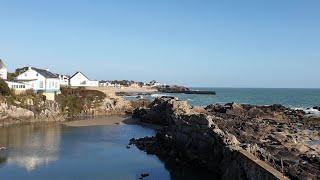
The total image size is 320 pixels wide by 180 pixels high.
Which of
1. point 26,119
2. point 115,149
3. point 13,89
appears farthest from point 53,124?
point 115,149

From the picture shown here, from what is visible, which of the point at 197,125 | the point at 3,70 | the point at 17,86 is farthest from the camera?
the point at 3,70

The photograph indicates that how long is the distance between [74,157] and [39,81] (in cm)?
3989

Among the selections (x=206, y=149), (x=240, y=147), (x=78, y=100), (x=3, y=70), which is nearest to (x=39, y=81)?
(x=78, y=100)

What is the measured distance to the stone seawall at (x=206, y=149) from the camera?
21.3 metres

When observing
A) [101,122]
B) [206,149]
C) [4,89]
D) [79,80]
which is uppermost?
[79,80]

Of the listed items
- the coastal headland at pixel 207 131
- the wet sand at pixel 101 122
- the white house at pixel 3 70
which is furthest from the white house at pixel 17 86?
the wet sand at pixel 101 122

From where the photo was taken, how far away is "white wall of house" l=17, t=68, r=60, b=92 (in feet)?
240

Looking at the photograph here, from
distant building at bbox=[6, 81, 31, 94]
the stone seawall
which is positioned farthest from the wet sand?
the stone seawall

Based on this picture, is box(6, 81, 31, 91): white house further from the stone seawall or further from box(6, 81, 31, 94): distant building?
the stone seawall

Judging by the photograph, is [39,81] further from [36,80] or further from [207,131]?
[207,131]

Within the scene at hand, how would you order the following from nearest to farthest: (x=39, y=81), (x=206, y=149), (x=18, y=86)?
(x=206, y=149)
(x=18, y=86)
(x=39, y=81)

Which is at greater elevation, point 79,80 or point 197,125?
point 79,80

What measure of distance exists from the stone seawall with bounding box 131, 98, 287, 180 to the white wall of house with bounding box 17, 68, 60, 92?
108 ft

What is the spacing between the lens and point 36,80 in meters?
73.6
